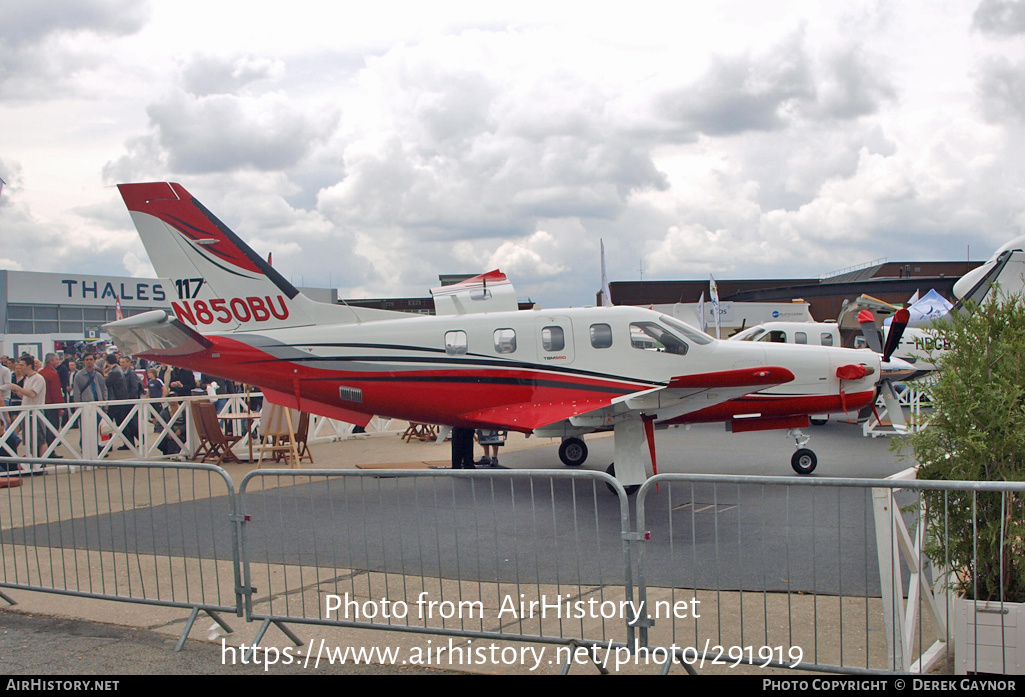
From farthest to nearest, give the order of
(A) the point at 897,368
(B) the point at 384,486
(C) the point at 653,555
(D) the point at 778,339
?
(D) the point at 778,339 → (A) the point at 897,368 → (B) the point at 384,486 → (C) the point at 653,555

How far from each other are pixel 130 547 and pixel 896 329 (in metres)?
10.5

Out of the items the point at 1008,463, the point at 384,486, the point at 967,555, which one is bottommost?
the point at 384,486

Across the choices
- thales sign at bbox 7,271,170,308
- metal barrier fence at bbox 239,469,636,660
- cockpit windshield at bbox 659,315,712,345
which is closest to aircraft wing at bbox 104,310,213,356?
metal barrier fence at bbox 239,469,636,660

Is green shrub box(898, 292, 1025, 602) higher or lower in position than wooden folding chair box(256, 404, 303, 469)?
higher

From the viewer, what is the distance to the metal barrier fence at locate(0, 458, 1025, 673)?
13.8 feet

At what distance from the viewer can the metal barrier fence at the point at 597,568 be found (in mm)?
4203

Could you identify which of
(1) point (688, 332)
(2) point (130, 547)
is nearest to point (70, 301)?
(2) point (130, 547)

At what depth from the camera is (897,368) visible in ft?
45.8

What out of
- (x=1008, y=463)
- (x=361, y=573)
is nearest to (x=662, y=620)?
(x=1008, y=463)

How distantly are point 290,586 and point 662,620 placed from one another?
3156 mm

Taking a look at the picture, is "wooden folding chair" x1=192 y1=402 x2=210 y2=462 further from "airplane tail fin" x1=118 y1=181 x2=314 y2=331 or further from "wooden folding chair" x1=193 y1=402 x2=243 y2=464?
"airplane tail fin" x1=118 y1=181 x2=314 y2=331

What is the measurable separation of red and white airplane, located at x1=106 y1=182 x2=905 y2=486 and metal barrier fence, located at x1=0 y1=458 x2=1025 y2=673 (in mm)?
1236
